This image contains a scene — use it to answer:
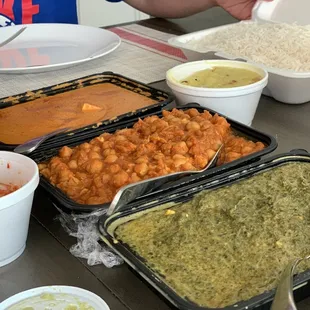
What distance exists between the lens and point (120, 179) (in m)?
0.93

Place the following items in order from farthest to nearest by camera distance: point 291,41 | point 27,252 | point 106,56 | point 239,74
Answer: point 106,56 → point 291,41 → point 239,74 → point 27,252

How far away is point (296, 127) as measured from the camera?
126cm

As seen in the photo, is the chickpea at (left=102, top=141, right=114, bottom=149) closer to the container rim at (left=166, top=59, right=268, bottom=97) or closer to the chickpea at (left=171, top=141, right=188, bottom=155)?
the chickpea at (left=171, top=141, right=188, bottom=155)

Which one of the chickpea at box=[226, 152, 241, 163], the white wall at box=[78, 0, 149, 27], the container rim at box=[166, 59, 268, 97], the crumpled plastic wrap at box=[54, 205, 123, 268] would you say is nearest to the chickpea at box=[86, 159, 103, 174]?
the crumpled plastic wrap at box=[54, 205, 123, 268]

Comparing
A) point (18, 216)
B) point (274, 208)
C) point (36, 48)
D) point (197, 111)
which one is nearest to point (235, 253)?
point (274, 208)

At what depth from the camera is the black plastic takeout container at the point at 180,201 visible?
2.15ft

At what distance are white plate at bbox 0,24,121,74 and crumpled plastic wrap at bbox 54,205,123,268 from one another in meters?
0.81

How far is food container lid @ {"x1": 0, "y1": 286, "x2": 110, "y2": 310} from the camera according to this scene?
0.71 m

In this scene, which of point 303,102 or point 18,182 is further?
point 303,102

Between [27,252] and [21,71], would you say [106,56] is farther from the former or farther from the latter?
[27,252]

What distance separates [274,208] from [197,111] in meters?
0.37

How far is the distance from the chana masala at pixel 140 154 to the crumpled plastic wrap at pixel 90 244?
4cm

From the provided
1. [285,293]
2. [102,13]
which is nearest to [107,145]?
[285,293]

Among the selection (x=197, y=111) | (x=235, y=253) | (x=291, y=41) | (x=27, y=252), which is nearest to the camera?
(x=235, y=253)
